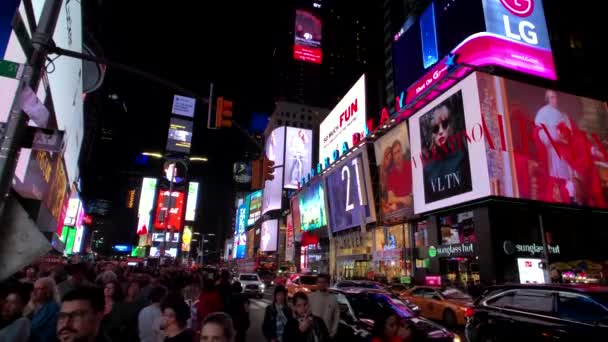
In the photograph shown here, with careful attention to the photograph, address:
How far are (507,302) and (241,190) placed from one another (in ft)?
496

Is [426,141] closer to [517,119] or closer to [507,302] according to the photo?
[517,119]

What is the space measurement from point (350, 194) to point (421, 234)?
8821 millimetres

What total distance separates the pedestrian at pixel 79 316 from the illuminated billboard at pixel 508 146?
23317 millimetres

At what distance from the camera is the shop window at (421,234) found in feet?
99.5

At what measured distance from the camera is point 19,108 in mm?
5590

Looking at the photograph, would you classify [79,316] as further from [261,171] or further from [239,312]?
[261,171]

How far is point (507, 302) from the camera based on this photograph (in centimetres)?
838

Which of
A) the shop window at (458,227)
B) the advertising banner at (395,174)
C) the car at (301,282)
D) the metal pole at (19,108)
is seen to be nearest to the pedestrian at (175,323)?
the metal pole at (19,108)

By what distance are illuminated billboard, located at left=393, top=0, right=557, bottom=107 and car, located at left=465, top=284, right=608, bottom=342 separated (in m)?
22.0

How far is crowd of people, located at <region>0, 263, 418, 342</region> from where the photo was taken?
295 centimetres

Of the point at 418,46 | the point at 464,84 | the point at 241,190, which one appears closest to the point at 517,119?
the point at 464,84

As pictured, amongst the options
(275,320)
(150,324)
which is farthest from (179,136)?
(150,324)

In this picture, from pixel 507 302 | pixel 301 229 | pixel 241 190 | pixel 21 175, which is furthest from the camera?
pixel 241 190

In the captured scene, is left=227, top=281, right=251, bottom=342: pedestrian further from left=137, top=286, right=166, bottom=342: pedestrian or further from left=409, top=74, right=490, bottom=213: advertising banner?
left=409, top=74, right=490, bottom=213: advertising banner
